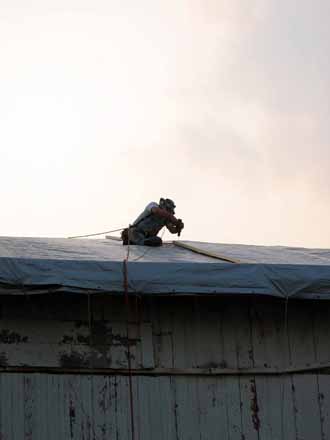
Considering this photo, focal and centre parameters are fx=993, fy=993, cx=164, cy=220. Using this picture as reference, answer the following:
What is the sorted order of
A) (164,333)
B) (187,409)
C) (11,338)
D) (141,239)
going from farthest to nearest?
(141,239), (164,333), (187,409), (11,338)

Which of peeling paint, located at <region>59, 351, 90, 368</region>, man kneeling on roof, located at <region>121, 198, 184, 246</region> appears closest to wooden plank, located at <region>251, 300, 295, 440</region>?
peeling paint, located at <region>59, 351, 90, 368</region>

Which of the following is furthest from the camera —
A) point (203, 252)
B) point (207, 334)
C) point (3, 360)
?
point (203, 252)

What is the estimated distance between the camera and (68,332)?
1055 cm

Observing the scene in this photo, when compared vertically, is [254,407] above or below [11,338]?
below

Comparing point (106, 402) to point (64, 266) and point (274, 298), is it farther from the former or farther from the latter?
point (274, 298)

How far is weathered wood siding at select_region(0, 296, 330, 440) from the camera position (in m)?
10.2

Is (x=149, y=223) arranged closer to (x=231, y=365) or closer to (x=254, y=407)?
(x=231, y=365)

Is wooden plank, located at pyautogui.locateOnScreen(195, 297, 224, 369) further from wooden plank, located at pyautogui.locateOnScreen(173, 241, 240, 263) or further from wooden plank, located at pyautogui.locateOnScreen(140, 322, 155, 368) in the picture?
wooden plank, located at pyautogui.locateOnScreen(173, 241, 240, 263)

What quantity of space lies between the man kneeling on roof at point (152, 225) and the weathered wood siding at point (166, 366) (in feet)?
7.95

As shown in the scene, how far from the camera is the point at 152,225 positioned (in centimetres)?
1345

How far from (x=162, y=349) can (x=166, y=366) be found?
19cm

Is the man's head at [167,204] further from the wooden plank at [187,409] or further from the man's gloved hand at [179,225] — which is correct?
the wooden plank at [187,409]

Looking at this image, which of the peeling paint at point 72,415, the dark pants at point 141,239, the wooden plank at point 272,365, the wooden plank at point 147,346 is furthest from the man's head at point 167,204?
the peeling paint at point 72,415

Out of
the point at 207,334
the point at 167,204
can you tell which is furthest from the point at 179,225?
the point at 207,334
